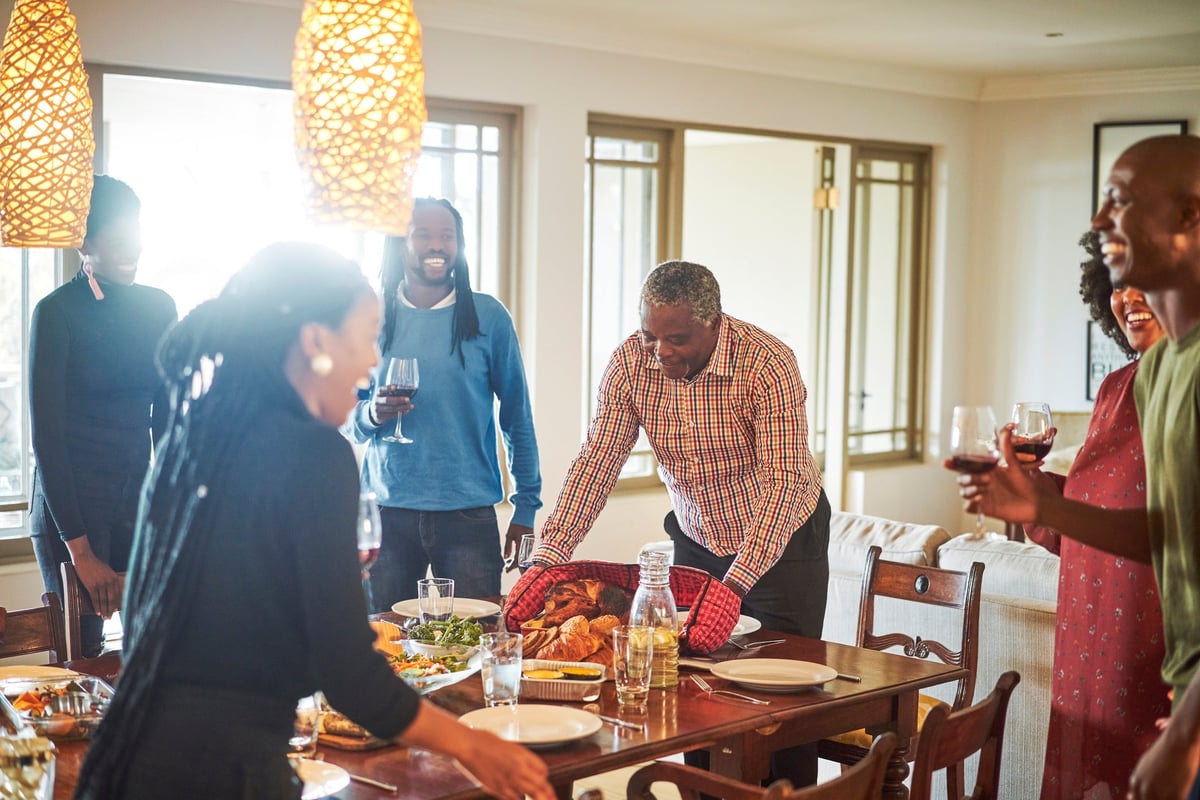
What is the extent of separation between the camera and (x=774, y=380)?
2875 millimetres

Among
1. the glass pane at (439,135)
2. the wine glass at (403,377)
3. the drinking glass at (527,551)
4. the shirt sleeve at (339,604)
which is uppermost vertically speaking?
the glass pane at (439,135)

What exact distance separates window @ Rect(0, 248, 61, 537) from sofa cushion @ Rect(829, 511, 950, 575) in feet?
9.30

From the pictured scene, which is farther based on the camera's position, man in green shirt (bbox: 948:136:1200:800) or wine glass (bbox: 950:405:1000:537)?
wine glass (bbox: 950:405:1000:537)

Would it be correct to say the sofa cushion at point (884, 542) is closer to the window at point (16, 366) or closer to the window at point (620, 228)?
the window at point (620, 228)

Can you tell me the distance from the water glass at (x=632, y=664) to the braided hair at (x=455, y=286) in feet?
4.30

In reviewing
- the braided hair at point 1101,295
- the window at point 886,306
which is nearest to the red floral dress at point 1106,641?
the braided hair at point 1101,295

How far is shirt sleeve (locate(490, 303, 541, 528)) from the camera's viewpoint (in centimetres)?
346

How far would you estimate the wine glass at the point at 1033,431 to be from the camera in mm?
2301

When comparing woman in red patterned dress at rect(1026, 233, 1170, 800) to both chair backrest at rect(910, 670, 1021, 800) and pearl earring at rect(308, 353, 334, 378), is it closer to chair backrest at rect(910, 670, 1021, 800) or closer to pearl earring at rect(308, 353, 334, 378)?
chair backrest at rect(910, 670, 1021, 800)

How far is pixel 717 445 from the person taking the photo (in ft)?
9.67

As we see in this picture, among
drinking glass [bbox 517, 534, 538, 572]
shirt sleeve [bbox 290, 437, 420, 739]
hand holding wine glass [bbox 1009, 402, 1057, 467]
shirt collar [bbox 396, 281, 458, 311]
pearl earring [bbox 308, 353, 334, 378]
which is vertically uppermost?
shirt collar [bbox 396, 281, 458, 311]

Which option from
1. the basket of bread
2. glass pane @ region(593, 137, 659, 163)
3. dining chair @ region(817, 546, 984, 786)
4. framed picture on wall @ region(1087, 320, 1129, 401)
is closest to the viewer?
the basket of bread

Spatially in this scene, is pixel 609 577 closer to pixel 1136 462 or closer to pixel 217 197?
pixel 1136 462

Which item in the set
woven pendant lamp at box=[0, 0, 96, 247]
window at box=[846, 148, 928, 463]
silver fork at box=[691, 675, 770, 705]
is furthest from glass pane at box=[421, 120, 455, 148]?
silver fork at box=[691, 675, 770, 705]
